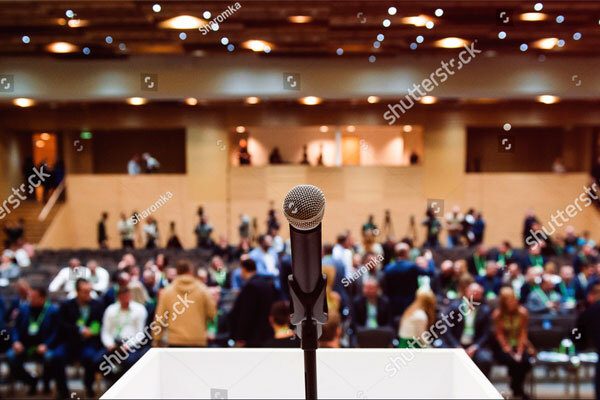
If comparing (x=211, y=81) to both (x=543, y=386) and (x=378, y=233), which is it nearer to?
(x=378, y=233)

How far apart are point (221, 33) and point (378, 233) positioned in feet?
24.7

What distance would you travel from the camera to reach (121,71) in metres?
11.7

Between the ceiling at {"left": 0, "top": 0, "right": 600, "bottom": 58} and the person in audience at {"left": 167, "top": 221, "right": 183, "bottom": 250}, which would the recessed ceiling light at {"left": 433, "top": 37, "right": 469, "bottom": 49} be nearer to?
the ceiling at {"left": 0, "top": 0, "right": 600, "bottom": 58}

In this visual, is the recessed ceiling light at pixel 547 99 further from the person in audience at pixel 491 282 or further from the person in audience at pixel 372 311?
the person in audience at pixel 372 311

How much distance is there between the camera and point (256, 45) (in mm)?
10766

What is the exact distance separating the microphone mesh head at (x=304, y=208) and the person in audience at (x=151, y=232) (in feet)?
44.3

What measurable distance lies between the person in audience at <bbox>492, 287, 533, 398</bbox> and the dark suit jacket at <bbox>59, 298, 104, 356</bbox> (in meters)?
3.85

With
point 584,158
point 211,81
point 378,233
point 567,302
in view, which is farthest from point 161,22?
point 584,158
